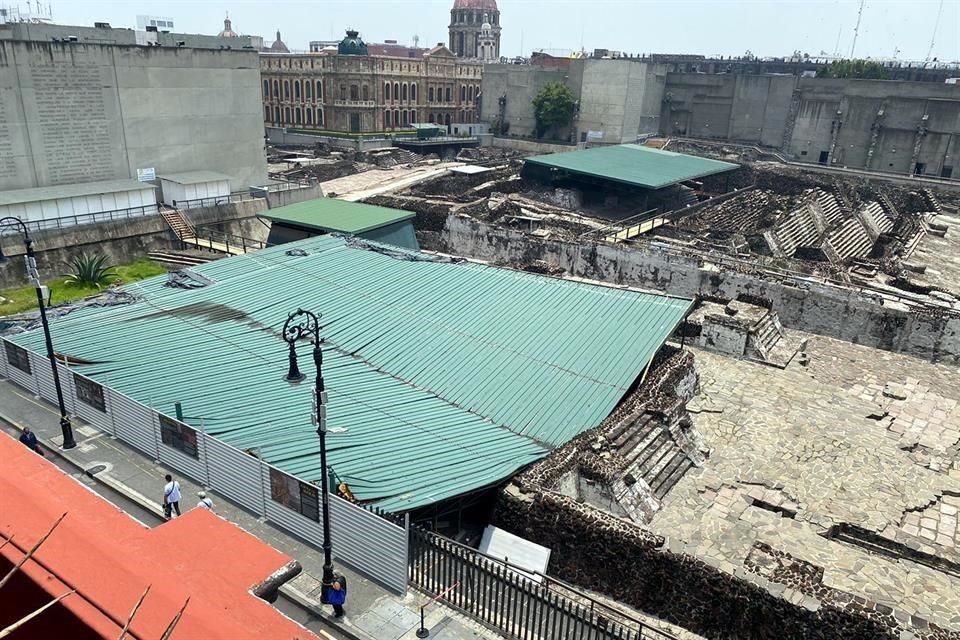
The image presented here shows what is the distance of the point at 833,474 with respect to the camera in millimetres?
19891

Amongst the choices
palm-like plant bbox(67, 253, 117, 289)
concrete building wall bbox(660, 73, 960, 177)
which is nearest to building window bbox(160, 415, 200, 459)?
palm-like plant bbox(67, 253, 117, 289)

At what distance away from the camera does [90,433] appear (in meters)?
18.8

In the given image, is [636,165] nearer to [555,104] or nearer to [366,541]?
[555,104]

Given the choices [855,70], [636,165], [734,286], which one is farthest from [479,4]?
[734,286]

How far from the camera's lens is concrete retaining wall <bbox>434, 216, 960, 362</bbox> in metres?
29.4

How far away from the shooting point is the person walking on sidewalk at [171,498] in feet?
49.0

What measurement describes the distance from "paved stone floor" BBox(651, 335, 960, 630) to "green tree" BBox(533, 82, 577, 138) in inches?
2261

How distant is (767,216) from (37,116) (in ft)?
152

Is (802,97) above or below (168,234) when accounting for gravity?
above

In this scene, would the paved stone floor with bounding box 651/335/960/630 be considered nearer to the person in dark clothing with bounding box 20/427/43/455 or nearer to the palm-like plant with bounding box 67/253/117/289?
the person in dark clothing with bounding box 20/427/43/455

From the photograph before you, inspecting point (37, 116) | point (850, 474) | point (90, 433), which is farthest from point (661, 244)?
point (37, 116)

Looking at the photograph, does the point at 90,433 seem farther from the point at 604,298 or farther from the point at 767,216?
the point at 767,216

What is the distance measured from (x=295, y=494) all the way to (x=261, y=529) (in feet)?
5.28

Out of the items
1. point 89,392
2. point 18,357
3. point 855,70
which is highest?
point 855,70
